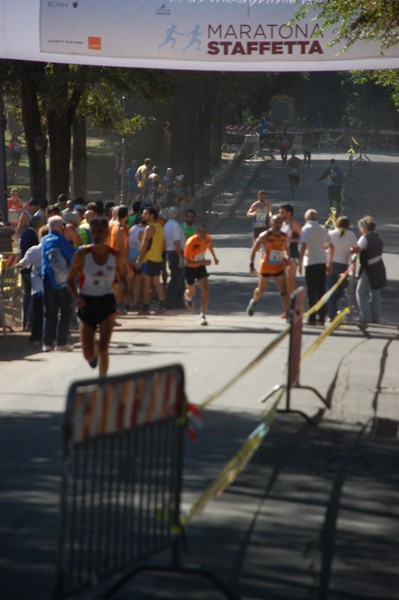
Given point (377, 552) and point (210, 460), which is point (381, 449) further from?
point (377, 552)

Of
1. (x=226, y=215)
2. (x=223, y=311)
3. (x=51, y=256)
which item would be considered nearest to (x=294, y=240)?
(x=223, y=311)

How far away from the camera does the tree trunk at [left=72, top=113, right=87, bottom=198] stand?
34938 millimetres

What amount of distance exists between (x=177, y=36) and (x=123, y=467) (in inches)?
589

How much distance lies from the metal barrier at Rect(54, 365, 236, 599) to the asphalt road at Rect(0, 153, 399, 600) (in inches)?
15.3

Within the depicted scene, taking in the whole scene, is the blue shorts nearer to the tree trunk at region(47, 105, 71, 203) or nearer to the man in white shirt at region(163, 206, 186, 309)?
the man in white shirt at region(163, 206, 186, 309)

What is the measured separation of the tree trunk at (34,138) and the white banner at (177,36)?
24.1ft

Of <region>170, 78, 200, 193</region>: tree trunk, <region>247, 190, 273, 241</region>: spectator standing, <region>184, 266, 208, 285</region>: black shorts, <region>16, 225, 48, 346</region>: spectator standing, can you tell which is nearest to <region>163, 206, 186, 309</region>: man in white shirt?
<region>184, 266, 208, 285</region>: black shorts

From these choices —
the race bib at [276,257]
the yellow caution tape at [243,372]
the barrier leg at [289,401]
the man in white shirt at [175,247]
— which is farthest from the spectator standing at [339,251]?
the yellow caution tape at [243,372]

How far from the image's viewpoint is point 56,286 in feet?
53.6

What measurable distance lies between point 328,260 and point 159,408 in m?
14.1

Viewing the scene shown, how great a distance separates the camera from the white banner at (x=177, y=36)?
1955 cm

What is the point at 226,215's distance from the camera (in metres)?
45.8

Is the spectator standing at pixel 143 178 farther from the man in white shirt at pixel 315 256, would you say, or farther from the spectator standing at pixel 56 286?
the spectator standing at pixel 56 286

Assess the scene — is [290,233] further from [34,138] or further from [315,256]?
[34,138]
